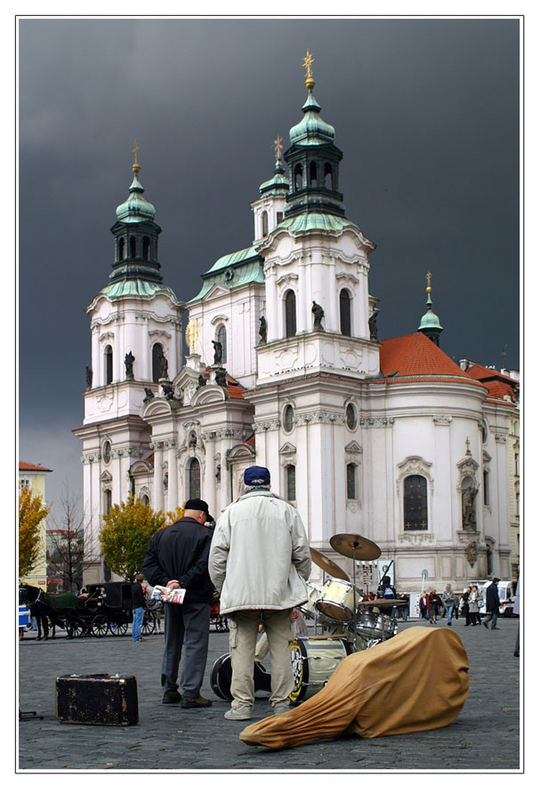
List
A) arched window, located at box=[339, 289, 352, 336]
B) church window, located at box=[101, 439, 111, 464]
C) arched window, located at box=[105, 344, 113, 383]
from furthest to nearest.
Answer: arched window, located at box=[105, 344, 113, 383] → church window, located at box=[101, 439, 111, 464] → arched window, located at box=[339, 289, 352, 336]

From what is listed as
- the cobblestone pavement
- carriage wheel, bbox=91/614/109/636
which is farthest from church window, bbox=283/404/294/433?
the cobblestone pavement

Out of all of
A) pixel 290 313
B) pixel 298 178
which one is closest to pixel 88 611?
pixel 290 313

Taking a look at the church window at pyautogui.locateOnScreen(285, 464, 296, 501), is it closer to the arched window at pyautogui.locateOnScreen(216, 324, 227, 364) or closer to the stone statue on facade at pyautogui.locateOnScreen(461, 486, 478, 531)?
the stone statue on facade at pyautogui.locateOnScreen(461, 486, 478, 531)

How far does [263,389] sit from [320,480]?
5.69m

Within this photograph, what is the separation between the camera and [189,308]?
6556 cm

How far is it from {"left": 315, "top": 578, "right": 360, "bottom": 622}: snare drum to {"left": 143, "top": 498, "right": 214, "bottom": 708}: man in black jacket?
5.94 feet

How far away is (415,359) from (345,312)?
13.8 feet

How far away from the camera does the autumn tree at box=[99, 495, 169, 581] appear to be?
56.3 m

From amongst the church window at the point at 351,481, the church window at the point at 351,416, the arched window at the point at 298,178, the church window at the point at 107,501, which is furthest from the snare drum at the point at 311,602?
the church window at the point at 107,501

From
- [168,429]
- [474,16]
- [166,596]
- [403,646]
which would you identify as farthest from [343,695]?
[168,429]

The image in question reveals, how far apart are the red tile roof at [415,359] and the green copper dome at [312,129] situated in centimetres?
1090

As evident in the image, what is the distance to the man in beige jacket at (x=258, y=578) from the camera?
27.7 ft
